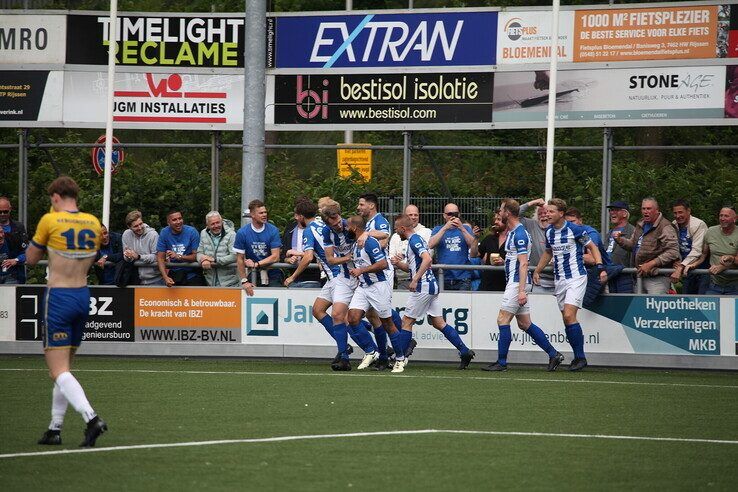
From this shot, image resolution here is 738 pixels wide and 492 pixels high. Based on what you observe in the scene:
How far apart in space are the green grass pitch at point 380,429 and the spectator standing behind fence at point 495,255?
1603mm

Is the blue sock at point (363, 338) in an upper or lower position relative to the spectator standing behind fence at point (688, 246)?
lower

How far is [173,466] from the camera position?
8188 millimetres

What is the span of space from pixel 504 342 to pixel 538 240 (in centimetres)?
202

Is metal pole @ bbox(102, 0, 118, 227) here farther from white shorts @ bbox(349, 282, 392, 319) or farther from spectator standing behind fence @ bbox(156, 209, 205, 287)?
white shorts @ bbox(349, 282, 392, 319)

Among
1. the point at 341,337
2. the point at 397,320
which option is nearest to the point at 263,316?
the point at 341,337

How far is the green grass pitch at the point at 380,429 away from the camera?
7840 mm

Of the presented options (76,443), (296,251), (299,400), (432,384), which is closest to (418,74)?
(296,251)

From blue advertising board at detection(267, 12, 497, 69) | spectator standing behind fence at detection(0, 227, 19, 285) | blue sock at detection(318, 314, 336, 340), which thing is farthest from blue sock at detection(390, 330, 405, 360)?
blue advertising board at detection(267, 12, 497, 69)

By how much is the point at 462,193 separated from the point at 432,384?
13.0 metres

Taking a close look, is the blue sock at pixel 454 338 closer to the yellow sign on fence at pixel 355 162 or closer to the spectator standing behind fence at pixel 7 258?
the spectator standing behind fence at pixel 7 258

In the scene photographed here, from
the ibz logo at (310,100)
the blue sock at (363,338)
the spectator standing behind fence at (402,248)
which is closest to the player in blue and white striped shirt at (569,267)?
the spectator standing behind fence at (402,248)

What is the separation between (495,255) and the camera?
1692cm

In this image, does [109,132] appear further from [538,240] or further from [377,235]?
[538,240]

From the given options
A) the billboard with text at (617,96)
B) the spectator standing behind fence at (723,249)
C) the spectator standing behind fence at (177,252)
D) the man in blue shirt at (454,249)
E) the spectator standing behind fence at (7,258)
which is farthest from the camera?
the billboard with text at (617,96)
